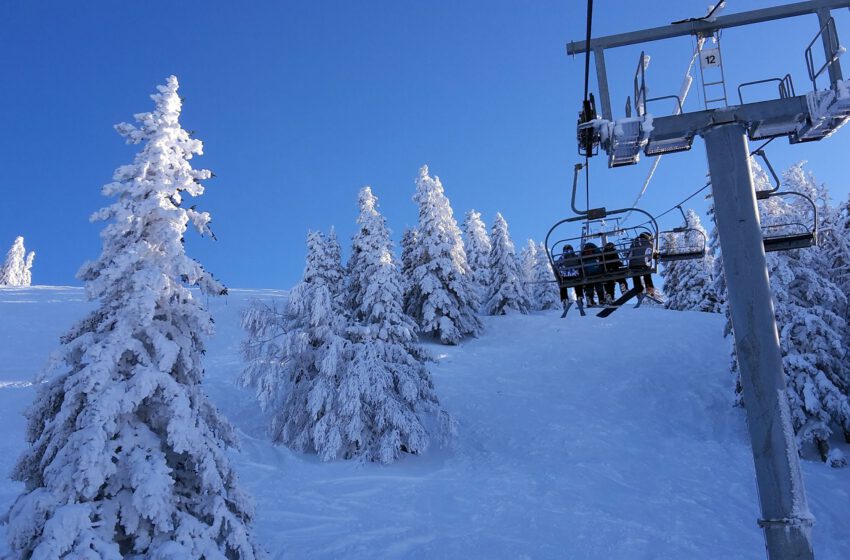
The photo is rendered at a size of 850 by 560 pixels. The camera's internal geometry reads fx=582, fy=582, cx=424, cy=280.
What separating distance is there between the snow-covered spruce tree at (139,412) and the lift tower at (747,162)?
25.6 ft

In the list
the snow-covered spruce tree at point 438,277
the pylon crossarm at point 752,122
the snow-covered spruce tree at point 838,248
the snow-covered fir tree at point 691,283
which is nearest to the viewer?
the pylon crossarm at point 752,122

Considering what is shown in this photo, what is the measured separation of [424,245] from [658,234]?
109 ft

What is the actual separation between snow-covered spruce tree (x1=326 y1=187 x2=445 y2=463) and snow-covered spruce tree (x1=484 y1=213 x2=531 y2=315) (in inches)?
1077

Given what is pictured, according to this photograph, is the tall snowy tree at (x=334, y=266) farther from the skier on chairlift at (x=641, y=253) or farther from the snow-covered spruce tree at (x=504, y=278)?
the skier on chairlift at (x=641, y=253)

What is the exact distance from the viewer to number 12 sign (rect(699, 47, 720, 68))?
401 inches

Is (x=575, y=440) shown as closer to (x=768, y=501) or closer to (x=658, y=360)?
(x=658, y=360)

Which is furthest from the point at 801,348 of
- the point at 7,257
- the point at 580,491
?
the point at 7,257

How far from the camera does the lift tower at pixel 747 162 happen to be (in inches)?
324

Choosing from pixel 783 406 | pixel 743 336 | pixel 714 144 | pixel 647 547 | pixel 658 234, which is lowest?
pixel 647 547

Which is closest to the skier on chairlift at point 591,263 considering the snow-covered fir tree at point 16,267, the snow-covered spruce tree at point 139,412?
the snow-covered spruce tree at point 139,412

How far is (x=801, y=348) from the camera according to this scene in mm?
23906

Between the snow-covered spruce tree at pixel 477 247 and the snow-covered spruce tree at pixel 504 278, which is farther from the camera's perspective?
the snow-covered spruce tree at pixel 477 247

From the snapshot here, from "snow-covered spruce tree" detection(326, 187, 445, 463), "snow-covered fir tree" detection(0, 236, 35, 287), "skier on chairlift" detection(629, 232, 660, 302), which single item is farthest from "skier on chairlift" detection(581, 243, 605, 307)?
"snow-covered fir tree" detection(0, 236, 35, 287)

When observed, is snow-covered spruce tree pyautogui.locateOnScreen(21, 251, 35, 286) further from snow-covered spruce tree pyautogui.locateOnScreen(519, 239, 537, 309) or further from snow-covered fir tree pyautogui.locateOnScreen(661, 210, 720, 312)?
snow-covered fir tree pyautogui.locateOnScreen(661, 210, 720, 312)
